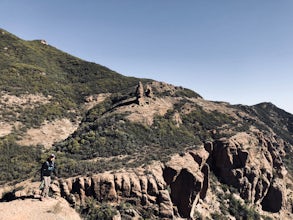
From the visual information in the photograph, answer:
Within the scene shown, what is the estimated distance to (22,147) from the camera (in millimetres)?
42875

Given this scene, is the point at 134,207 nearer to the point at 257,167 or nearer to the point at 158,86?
the point at 257,167

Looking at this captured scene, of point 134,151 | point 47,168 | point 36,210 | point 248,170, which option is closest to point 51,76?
point 134,151

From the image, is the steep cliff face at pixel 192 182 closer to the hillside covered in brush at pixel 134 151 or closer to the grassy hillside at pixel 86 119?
the hillside covered in brush at pixel 134 151

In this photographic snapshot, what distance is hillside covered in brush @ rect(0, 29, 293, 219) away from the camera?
3047 centimetres

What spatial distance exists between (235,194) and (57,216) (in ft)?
107

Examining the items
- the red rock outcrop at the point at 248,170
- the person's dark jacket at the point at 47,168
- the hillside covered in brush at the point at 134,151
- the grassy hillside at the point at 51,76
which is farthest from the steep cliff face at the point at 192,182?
the grassy hillside at the point at 51,76

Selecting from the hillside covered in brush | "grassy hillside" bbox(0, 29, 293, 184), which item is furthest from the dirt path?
"grassy hillside" bbox(0, 29, 293, 184)

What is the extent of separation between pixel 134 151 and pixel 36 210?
20.1 m

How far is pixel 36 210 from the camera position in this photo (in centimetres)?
2266

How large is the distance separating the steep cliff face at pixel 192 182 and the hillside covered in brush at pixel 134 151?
119 mm

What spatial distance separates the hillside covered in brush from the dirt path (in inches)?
76.7

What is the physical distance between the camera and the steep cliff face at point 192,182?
96.3ft

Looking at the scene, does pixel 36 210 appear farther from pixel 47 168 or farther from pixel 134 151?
pixel 134 151

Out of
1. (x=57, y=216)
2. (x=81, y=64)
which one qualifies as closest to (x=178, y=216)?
(x=57, y=216)
